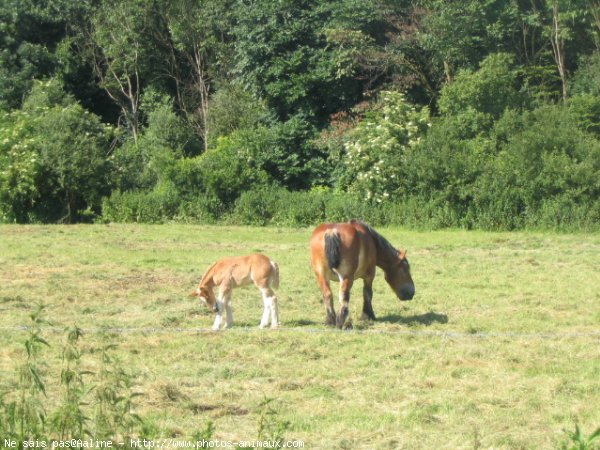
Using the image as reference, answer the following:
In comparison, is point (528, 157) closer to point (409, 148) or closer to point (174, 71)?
point (409, 148)

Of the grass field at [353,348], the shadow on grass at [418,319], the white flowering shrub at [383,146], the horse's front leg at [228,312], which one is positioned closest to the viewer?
the grass field at [353,348]

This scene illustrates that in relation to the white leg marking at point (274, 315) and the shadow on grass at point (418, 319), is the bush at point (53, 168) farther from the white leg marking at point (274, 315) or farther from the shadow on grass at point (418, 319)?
the white leg marking at point (274, 315)

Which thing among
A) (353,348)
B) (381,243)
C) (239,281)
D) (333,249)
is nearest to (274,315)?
(239,281)

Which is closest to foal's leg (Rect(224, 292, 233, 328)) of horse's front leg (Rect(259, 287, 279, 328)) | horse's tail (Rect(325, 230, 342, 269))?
horse's front leg (Rect(259, 287, 279, 328))

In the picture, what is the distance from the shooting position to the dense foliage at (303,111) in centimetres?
2847

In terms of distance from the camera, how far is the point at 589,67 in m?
37.7

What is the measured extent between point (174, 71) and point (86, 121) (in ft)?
36.3

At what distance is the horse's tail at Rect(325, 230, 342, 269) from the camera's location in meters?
13.0

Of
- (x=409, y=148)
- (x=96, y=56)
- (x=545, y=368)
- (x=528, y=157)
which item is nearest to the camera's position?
(x=545, y=368)

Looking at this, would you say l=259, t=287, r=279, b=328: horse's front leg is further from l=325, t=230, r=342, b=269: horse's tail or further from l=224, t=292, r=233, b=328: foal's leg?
l=325, t=230, r=342, b=269: horse's tail

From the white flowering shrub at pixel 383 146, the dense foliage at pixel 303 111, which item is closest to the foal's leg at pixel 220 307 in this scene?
the dense foliage at pixel 303 111

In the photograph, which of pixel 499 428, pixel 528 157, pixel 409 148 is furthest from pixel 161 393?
pixel 409 148

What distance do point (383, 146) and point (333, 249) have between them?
58.4 feet

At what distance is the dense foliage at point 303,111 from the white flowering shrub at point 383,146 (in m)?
0.06
